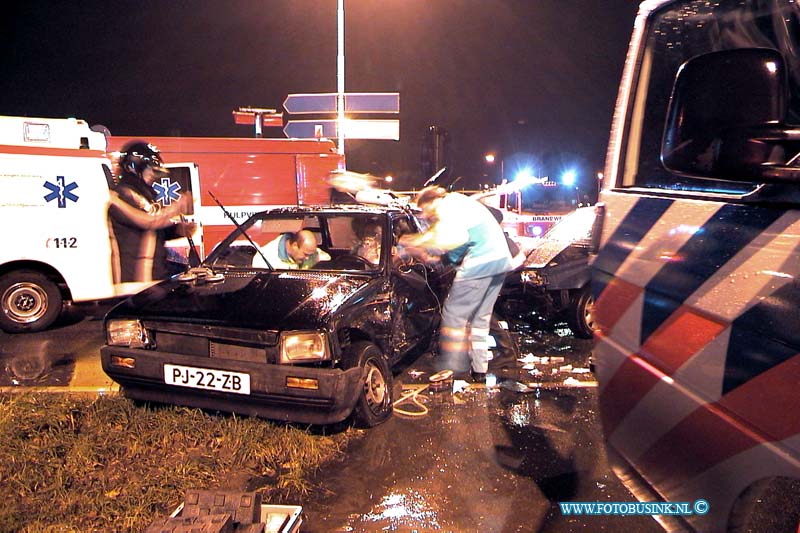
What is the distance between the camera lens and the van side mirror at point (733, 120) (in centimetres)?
133

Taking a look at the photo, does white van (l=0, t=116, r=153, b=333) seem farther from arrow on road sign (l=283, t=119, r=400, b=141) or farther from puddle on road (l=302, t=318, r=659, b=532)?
arrow on road sign (l=283, t=119, r=400, b=141)

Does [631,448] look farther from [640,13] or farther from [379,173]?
[379,173]

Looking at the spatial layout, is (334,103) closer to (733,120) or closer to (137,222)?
(137,222)

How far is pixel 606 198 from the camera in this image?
2396mm

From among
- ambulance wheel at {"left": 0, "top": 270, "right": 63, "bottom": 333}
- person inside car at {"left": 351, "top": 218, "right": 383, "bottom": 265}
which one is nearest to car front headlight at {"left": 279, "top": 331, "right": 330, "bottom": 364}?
person inside car at {"left": 351, "top": 218, "right": 383, "bottom": 265}

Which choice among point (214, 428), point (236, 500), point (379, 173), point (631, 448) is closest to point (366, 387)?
point (214, 428)

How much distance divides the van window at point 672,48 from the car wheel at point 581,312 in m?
4.17

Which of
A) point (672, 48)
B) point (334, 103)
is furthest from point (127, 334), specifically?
point (334, 103)

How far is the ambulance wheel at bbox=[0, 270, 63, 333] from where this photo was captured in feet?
21.1

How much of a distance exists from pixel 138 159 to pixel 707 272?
6749mm

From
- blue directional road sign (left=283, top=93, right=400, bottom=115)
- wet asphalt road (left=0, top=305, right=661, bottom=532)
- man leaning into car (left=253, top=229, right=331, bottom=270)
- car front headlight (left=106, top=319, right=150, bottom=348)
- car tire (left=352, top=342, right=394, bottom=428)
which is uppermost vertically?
blue directional road sign (left=283, top=93, right=400, bottom=115)

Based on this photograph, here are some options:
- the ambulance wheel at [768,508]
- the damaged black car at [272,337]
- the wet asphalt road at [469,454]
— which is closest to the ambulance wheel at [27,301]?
the wet asphalt road at [469,454]

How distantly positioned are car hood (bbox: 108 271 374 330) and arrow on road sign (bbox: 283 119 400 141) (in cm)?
729

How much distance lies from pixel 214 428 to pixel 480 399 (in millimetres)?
2140
